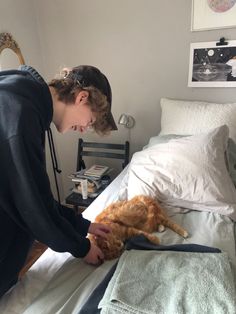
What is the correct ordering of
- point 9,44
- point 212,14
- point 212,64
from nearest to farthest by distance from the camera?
point 212,14
point 212,64
point 9,44

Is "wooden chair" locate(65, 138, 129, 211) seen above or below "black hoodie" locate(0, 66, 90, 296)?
below

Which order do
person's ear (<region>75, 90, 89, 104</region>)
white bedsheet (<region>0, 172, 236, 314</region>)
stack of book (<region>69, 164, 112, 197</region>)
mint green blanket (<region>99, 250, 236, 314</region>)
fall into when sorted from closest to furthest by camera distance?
mint green blanket (<region>99, 250, 236, 314</region>) < white bedsheet (<region>0, 172, 236, 314</region>) < person's ear (<region>75, 90, 89, 104</region>) < stack of book (<region>69, 164, 112, 197</region>)

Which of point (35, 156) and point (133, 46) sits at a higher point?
point (133, 46)

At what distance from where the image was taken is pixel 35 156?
74 centimetres

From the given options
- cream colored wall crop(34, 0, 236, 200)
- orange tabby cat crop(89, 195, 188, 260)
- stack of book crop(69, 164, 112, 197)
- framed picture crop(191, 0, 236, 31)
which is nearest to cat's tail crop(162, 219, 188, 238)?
orange tabby cat crop(89, 195, 188, 260)

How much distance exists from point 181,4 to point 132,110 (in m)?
0.83

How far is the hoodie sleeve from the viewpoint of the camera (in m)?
0.71

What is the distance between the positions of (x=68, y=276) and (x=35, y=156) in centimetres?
45

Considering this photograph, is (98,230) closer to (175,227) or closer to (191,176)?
(175,227)

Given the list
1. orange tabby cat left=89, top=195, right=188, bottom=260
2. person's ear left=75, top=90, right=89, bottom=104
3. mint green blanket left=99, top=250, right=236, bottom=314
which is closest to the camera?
mint green blanket left=99, top=250, right=236, bottom=314

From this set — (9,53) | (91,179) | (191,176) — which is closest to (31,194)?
(191,176)

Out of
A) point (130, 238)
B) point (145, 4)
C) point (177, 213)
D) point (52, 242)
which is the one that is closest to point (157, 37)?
point (145, 4)

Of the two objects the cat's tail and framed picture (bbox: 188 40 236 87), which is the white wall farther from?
the cat's tail

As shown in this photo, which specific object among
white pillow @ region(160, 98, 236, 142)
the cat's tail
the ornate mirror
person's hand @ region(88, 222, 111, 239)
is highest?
the ornate mirror
